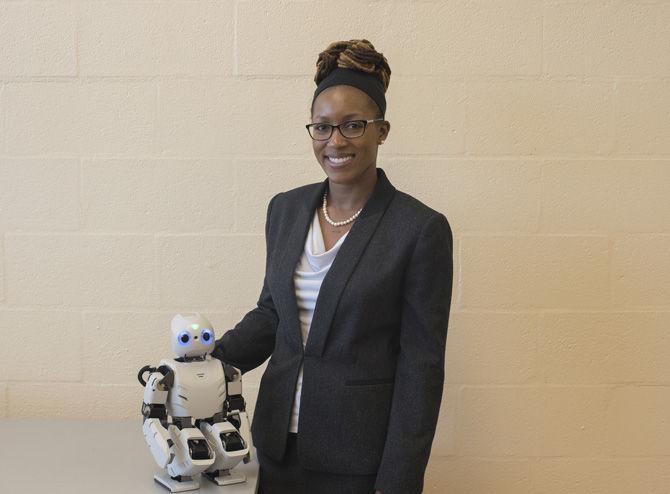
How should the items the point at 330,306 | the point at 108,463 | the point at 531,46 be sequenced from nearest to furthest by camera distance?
the point at 330,306
the point at 108,463
the point at 531,46

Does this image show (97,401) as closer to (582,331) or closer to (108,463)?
(108,463)

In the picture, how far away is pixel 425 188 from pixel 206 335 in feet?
2.84

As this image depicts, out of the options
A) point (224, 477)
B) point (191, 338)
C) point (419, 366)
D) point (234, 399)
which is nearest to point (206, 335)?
point (191, 338)

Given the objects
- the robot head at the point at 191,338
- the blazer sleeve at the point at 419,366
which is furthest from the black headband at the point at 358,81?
the robot head at the point at 191,338

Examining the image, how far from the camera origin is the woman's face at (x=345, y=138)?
158 centimetres

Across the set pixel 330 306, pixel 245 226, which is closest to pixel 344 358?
pixel 330 306

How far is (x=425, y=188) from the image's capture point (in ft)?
7.19

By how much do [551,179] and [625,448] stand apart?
0.79 m

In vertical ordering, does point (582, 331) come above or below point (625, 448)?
above

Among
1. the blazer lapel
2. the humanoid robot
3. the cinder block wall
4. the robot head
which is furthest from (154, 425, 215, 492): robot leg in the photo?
the cinder block wall

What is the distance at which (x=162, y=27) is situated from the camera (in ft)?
7.13

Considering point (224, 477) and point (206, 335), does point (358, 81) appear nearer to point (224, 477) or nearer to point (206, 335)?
point (206, 335)

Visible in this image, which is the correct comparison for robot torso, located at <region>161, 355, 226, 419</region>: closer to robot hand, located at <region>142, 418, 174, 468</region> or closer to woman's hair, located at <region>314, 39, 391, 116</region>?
robot hand, located at <region>142, 418, 174, 468</region>

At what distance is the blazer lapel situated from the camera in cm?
157
